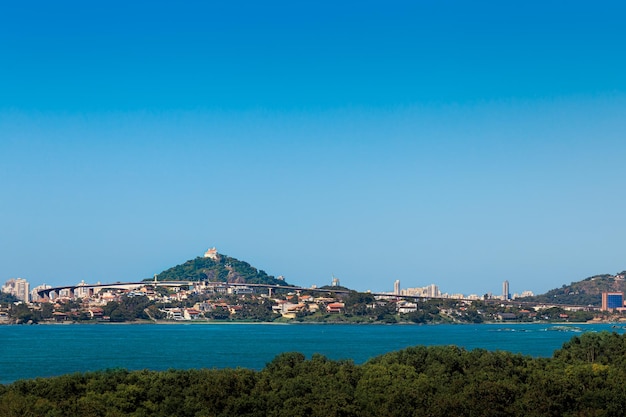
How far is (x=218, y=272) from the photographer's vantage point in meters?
174

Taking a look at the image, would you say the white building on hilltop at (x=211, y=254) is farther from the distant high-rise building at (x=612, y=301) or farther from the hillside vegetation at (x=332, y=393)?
the hillside vegetation at (x=332, y=393)

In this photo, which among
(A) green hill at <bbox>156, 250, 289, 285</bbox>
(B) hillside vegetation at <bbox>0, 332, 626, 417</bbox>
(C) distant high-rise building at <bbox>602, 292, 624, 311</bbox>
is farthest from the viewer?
(A) green hill at <bbox>156, 250, 289, 285</bbox>

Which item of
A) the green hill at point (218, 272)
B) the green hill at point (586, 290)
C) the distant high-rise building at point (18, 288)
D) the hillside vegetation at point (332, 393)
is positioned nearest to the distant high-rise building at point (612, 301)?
the green hill at point (586, 290)

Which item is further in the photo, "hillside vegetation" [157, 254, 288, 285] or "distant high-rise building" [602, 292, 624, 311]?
"hillside vegetation" [157, 254, 288, 285]

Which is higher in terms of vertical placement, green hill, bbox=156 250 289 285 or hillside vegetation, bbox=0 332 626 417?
green hill, bbox=156 250 289 285

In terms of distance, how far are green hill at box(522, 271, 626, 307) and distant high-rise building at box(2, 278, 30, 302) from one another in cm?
8290

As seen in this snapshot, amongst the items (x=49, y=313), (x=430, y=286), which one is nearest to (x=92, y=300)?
(x=49, y=313)

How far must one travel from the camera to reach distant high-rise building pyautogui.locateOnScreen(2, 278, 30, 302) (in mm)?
154562

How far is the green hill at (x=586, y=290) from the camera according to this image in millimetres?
152000

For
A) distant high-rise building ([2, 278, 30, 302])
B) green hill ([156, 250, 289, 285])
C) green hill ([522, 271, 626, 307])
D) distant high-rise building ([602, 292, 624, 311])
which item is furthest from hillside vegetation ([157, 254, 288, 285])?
distant high-rise building ([602, 292, 624, 311])

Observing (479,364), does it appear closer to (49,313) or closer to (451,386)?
(451,386)

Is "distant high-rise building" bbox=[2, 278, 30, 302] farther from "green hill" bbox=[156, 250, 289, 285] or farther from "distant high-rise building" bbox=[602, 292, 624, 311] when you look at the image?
"distant high-rise building" bbox=[602, 292, 624, 311]

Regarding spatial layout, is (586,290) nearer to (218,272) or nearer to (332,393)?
(218,272)

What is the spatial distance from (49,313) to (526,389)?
315ft
